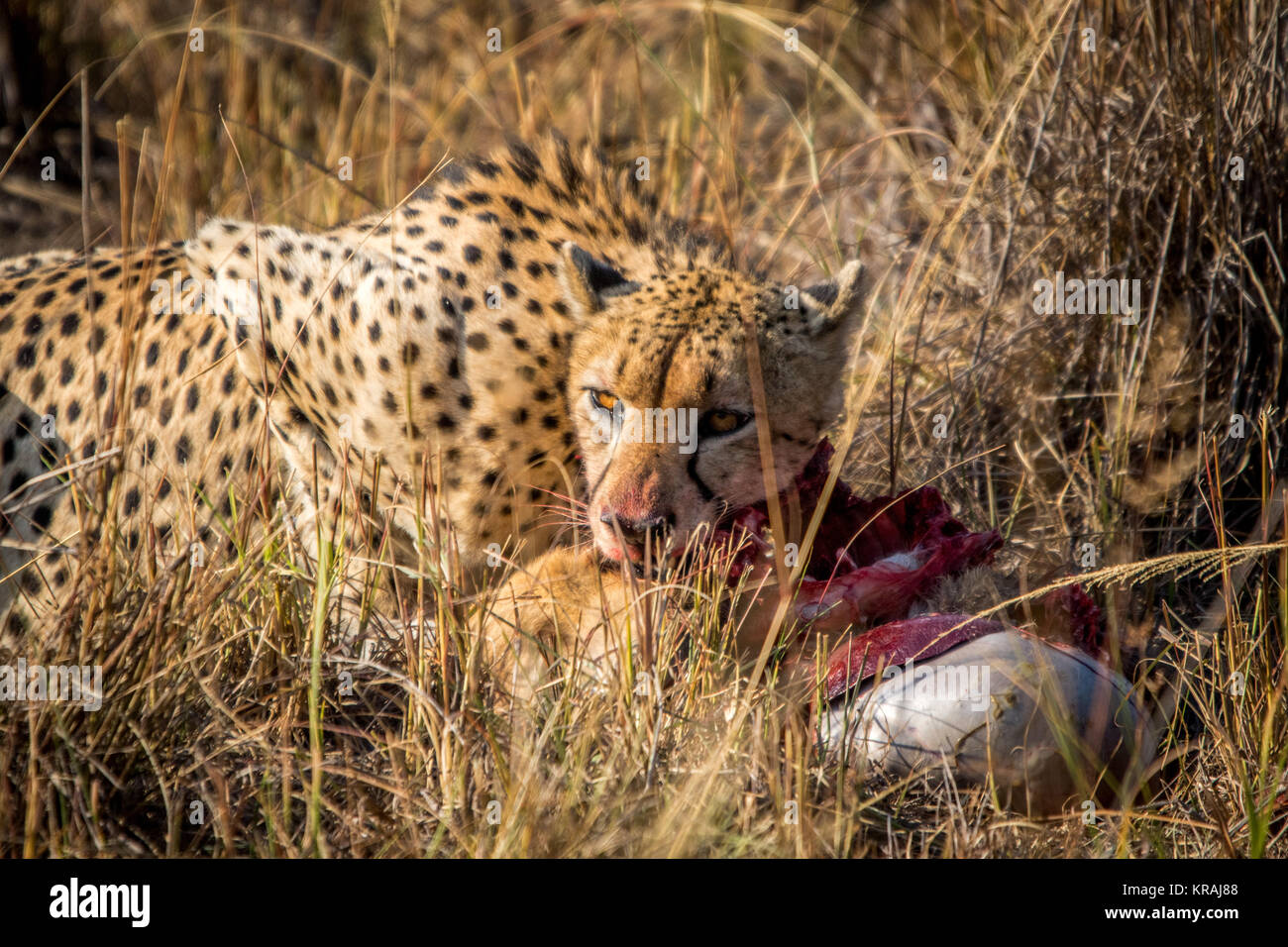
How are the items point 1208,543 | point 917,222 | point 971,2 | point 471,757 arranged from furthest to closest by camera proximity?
point 917,222 < point 971,2 < point 1208,543 < point 471,757

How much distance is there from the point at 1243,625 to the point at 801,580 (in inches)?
36.5

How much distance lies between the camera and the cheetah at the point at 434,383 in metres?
2.72

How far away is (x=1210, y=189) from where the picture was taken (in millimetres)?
3467

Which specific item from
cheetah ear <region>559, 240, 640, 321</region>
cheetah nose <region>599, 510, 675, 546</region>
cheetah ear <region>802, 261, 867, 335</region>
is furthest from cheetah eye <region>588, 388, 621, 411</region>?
cheetah ear <region>802, 261, 867, 335</region>

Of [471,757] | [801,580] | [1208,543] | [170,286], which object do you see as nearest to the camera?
[471,757]

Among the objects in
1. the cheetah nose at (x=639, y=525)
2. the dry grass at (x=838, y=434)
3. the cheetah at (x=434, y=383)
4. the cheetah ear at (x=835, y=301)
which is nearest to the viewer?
the dry grass at (x=838, y=434)

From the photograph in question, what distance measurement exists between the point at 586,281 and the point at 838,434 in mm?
989

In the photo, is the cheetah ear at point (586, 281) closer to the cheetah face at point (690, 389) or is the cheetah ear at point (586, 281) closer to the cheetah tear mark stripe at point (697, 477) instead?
the cheetah face at point (690, 389)

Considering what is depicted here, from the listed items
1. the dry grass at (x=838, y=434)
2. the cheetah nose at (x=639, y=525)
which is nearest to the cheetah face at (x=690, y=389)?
the cheetah nose at (x=639, y=525)

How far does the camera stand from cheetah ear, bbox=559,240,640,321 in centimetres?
281

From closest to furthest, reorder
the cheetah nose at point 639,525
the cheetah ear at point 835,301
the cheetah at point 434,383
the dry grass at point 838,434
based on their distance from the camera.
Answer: the dry grass at point 838,434 → the cheetah nose at point 639,525 → the cheetah at point 434,383 → the cheetah ear at point 835,301

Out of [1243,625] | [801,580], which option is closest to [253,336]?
[801,580]

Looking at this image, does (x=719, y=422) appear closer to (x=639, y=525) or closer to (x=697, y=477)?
(x=697, y=477)

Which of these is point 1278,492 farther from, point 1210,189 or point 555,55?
point 555,55
